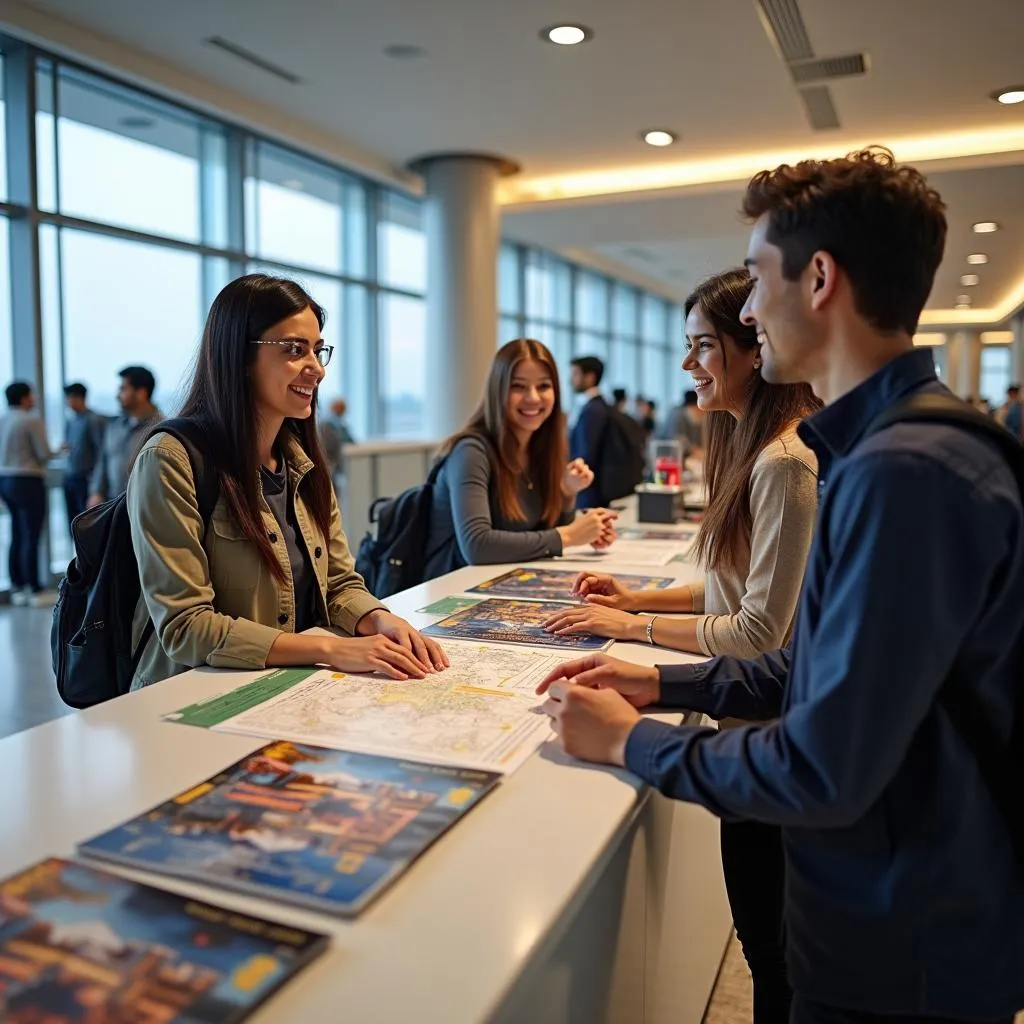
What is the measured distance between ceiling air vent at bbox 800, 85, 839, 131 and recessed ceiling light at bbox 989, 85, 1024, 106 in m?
0.90

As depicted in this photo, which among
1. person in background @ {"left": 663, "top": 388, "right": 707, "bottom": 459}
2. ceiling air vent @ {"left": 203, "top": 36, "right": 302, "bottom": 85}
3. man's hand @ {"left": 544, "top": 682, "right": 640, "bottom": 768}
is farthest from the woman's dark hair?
person in background @ {"left": 663, "top": 388, "right": 707, "bottom": 459}

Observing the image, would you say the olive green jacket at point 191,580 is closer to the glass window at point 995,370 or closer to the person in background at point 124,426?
the person in background at point 124,426

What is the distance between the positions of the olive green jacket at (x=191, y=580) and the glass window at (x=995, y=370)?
27587 mm

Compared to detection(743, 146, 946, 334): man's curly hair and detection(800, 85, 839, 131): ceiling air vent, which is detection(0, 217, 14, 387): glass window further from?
detection(743, 146, 946, 334): man's curly hair

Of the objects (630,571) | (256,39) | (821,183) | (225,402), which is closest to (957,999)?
(821,183)

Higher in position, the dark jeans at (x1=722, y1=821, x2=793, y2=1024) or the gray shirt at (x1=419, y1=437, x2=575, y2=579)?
A: the gray shirt at (x1=419, y1=437, x2=575, y2=579)

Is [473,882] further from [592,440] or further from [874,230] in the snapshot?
[592,440]

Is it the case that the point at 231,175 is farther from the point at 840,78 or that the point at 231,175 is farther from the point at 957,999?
the point at 957,999

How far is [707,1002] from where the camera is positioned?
204 cm

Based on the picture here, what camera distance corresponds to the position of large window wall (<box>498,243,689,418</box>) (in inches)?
445

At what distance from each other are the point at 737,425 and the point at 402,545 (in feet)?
4.70

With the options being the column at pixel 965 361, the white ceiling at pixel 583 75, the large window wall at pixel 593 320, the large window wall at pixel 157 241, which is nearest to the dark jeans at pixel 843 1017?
the large window wall at pixel 157 241

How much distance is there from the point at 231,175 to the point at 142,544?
6.01 metres

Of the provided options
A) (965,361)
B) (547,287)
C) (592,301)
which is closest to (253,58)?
(547,287)
